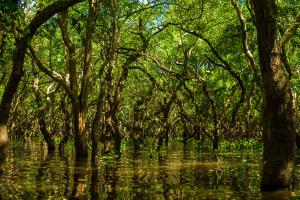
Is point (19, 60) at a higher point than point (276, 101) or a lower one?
higher

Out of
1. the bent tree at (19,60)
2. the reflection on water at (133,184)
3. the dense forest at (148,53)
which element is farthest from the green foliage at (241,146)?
the bent tree at (19,60)

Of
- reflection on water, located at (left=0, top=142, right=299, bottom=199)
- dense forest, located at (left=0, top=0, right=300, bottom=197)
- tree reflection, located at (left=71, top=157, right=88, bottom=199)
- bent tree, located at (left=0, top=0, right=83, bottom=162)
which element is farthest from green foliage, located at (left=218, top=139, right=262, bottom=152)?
bent tree, located at (left=0, top=0, right=83, bottom=162)

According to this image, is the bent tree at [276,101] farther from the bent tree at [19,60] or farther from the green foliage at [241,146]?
the green foliage at [241,146]

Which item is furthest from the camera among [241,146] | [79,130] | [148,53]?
[241,146]

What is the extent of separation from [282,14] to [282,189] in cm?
1276

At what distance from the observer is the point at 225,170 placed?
14.2 metres

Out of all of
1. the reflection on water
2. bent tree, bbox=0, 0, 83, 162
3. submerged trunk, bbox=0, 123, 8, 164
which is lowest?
the reflection on water

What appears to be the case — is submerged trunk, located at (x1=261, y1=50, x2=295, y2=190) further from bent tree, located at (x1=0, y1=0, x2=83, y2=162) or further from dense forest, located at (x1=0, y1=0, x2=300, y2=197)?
bent tree, located at (x1=0, y1=0, x2=83, y2=162)

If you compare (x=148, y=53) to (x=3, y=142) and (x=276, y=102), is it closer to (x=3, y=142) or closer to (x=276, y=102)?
(x=3, y=142)

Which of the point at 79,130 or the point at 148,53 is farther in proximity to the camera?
the point at 148,53

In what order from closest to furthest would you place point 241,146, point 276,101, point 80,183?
point 276,101, point 80,183, point 241,146

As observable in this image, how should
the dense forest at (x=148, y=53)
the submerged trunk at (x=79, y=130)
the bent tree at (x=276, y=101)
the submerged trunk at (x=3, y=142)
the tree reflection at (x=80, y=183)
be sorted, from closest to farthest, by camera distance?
the bent tree at (x=276, y=101)
the dense forest at (x=148, y=53)
the tree reflection at (x=80, y=183)
the submerged trunk at (x=3, y=142)
the submerged trunk at (x=79, y=130)

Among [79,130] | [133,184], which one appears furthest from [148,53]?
[133,184]

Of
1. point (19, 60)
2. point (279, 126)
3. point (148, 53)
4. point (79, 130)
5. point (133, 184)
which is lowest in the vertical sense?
point (133, 184)
